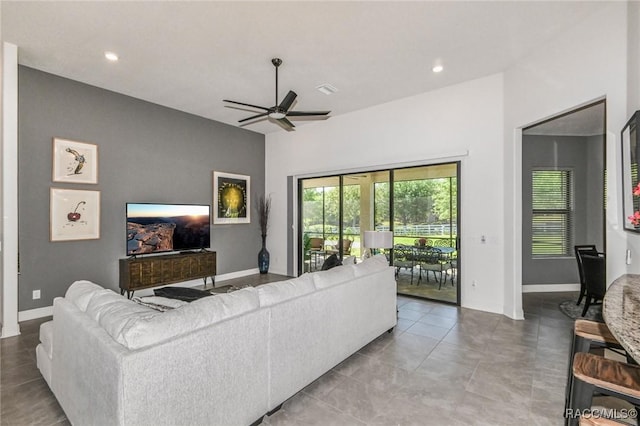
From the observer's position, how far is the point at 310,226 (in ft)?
22.9

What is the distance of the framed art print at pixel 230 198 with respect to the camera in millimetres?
6398

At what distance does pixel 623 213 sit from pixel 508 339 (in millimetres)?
1794

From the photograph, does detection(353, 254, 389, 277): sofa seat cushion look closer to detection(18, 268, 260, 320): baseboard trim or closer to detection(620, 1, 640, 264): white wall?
detection(620, 1, 640, 264): white wall

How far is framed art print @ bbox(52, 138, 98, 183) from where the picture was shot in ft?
14.2

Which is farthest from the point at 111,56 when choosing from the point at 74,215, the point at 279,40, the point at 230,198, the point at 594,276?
the point at 594,276

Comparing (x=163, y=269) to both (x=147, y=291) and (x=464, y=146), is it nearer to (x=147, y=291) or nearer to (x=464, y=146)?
(x=147, y=291)

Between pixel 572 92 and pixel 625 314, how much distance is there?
298 cm

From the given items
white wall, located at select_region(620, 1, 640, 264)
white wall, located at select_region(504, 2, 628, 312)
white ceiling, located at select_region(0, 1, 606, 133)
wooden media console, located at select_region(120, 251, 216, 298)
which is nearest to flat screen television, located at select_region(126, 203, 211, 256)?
wooden media console, located at select_region(120, 251, 216, 298)

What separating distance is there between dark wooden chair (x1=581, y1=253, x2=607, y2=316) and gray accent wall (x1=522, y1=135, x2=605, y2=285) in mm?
1580

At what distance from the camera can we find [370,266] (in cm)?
340

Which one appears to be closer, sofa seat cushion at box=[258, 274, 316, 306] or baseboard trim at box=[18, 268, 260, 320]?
sofa seat cushion at box=[258, 274, 316, 306]

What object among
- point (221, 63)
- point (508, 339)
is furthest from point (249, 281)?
point (508, 339)

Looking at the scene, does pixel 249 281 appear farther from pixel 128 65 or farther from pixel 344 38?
pixel 344 38

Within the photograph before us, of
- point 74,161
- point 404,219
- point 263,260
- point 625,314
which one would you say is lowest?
point 263,260
